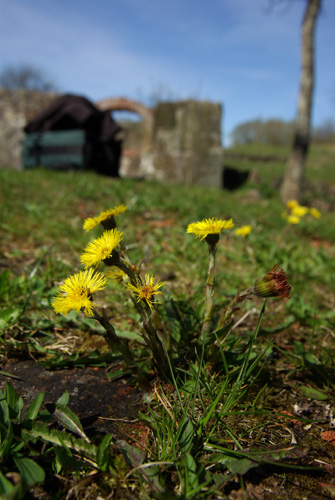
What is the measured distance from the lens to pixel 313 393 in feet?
4.33

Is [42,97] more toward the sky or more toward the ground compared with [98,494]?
more toward the sky

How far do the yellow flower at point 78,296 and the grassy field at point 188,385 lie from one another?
188 millimetres

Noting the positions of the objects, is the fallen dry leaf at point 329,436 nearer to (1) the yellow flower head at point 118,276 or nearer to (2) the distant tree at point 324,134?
(1) the yellow flower head at point 118,276

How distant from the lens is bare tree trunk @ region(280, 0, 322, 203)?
6.37 metres

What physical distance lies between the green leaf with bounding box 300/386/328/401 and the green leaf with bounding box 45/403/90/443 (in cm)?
74

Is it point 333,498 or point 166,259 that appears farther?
point 166,259

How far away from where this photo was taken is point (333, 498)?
95 centimetres

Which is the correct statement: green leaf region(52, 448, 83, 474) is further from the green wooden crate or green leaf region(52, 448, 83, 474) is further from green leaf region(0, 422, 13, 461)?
the green wooden crate

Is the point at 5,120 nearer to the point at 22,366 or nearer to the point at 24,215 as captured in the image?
the point at 24,215

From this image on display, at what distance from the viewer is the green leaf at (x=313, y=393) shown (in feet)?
4.26

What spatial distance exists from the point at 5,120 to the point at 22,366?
7.33 metres

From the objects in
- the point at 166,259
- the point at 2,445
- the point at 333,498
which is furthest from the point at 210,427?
the point at 166,259

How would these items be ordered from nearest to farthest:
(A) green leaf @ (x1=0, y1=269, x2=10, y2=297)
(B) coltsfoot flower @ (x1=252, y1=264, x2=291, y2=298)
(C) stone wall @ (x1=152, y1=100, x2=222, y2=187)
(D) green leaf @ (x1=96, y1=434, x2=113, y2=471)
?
1. (D) green leaf @ (x1=96, y1=434, x2=113, y2=471)
2. (B) coltsfoot flower @ (x1=252, y1=264, x2=291, y2=298)
3. (A) green leaf @ (x1=0, y1=269, x2=10, y2=297)
4. (C) stone wall @ (x1=152, y1=100, x2=222, y2=187)

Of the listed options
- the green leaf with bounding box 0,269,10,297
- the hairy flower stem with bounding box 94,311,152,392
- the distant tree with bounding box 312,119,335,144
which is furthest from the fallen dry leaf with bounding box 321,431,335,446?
the distant tree with bounding box 312,119,335,144
